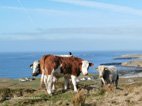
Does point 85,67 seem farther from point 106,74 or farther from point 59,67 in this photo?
point 106,74

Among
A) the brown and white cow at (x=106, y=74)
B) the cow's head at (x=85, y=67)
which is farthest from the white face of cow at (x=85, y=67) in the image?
the brown and white cow at (x=106, y=74)

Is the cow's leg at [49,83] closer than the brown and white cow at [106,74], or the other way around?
the cow's leg at [49,83]

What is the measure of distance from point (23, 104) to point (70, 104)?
2.06 meters

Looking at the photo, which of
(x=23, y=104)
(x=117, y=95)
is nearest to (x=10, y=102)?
(x=23, y=104)

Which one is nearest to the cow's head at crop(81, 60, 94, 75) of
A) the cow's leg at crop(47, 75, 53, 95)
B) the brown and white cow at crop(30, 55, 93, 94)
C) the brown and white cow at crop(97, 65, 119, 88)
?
the brown and white cow at crop(30, 55, 93, 94)

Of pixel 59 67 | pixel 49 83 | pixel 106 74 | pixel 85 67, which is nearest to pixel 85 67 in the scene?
pixel 85 67

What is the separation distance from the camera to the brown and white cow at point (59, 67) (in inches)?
768

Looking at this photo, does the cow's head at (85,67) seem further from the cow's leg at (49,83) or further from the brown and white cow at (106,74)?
the brown and white cow at (106,74)

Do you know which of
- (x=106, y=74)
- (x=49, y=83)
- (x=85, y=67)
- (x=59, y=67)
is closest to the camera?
(x=49, y=83)

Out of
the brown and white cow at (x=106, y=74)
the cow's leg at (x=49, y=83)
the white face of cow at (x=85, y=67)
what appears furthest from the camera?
the brown and white cow at (x=106, y=74)

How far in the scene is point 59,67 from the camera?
780 inches

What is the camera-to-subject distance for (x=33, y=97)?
1881 cm

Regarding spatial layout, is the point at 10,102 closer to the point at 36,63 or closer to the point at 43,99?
the point at 43,99

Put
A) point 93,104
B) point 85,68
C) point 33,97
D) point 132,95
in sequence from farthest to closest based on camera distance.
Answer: point 85,68
point 33,97
point 132,95
point 93,104
